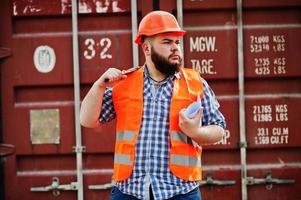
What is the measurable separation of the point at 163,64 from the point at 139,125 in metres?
0.33

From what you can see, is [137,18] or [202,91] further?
[137,18]

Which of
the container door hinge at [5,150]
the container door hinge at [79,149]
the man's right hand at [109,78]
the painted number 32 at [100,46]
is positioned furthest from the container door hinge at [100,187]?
the man's right hand at [109,78]

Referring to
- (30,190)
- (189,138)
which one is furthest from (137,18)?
(189,138)

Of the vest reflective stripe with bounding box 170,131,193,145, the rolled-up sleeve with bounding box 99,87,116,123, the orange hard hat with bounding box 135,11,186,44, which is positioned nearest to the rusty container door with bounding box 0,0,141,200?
the rolled-up sleeve with bounding box 99,87,116,123

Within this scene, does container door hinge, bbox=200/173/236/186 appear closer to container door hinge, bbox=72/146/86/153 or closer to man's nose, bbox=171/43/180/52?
container door hinge, bbox=72/146/86/153

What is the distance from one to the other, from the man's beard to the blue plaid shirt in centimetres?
11

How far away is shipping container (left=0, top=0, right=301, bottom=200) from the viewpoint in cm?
491

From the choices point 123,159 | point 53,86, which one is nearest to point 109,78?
point 123,159

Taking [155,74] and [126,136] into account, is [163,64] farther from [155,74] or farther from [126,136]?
[126,136]

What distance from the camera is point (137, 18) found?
4.88m

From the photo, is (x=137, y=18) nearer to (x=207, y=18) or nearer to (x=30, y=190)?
(x=207, y=18)

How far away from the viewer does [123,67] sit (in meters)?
4.92

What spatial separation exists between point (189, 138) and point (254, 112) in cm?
197

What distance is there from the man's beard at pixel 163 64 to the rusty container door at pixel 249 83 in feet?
6.09
